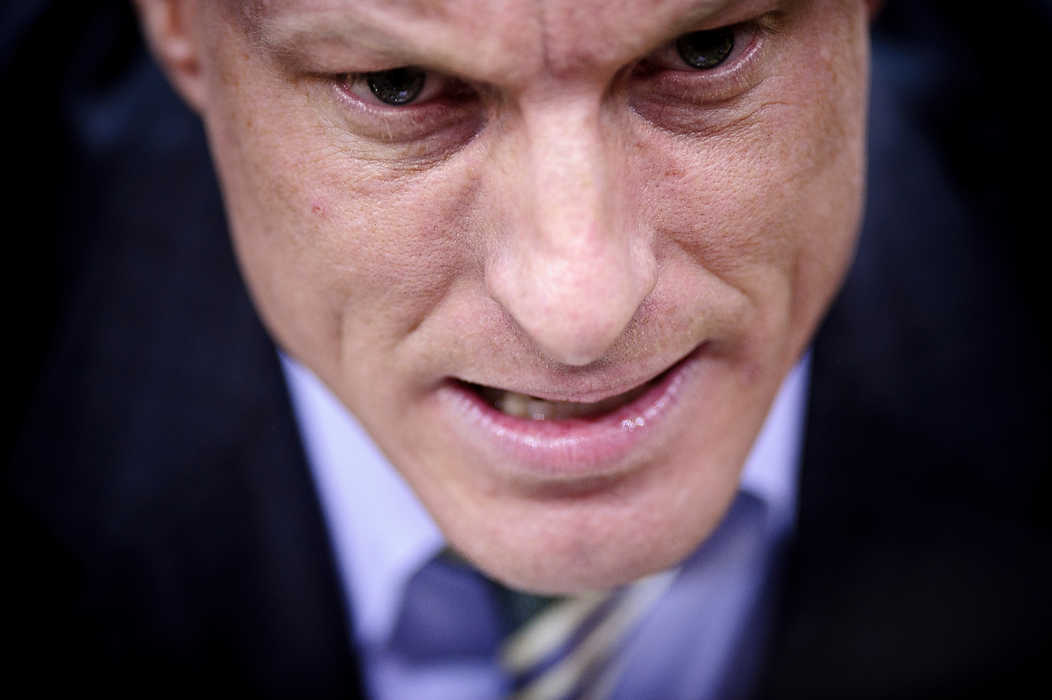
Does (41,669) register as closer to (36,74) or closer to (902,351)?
(36,74)

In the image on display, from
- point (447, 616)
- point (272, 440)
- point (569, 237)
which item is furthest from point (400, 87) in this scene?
point (447, 616)

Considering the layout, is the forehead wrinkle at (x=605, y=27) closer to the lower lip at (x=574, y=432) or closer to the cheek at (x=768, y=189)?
the cheek at (x=768, y=189)

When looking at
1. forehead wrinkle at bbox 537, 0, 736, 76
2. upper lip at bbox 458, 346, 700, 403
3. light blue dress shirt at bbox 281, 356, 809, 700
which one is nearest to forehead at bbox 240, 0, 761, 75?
forehead wrinkle at bbox 537, 0, 736, 76

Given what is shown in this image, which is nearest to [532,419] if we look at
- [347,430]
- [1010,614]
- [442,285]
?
[442,285]

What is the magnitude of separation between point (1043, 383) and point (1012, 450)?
13 cm

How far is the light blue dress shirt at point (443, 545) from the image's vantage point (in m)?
1.65

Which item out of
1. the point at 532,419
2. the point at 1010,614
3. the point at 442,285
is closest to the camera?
the point at 442,285

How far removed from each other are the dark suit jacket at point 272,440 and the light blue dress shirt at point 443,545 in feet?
0.16

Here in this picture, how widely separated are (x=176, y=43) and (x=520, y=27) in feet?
2.00

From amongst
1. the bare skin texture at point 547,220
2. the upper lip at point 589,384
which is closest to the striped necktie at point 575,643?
the bare skin texture at point 547,220

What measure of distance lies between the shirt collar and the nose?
0.75 meters

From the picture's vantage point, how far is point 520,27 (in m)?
0.88

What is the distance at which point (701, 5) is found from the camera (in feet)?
2.97

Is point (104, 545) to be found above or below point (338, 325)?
below
